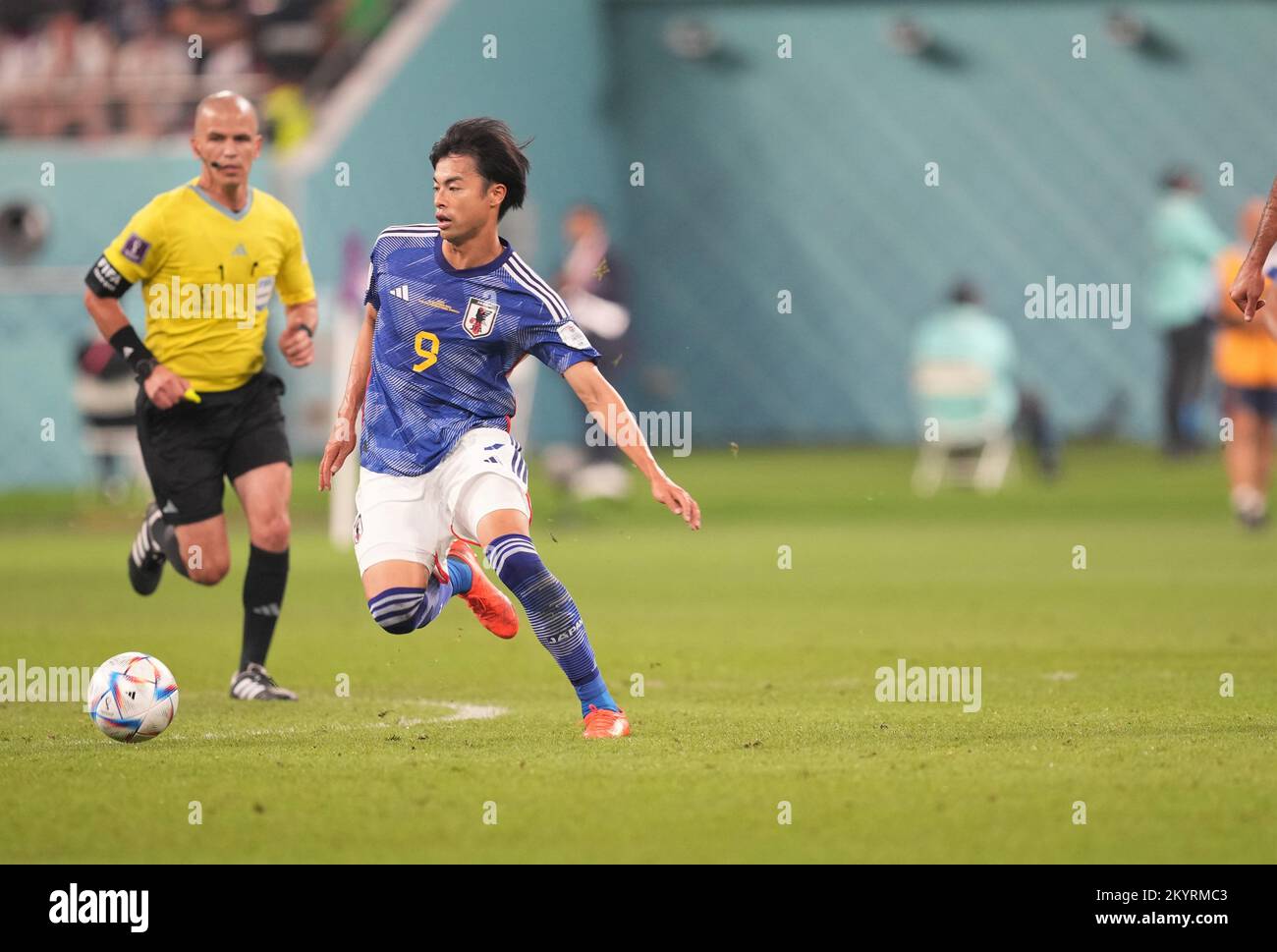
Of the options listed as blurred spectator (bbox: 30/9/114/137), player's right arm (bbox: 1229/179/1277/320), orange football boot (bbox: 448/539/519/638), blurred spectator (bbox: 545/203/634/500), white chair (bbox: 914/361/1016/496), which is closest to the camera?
player's right arm (bbox: 1229/179/1277/320)

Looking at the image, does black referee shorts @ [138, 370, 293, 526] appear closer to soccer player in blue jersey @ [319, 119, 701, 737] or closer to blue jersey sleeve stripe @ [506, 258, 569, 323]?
soccer player in blue jersey @ [319, 119, 701, 737]

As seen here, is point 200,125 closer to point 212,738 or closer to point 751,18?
point 212,738

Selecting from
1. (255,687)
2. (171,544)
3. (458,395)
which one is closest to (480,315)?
(458,395)

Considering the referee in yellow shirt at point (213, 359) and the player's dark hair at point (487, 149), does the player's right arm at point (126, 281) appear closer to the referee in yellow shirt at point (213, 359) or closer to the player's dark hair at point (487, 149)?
the referee in yellow shirt at point (213, 359)

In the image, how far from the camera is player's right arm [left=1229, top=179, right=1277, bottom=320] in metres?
8.25

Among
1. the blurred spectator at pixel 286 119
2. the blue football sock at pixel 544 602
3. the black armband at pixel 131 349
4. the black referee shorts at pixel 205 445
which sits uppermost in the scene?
the blurred spectator at pixel 286 119

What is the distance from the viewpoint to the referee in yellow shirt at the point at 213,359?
360 inches

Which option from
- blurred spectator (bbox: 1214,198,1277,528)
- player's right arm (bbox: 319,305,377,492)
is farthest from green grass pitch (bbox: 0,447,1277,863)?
player's right arm (bbox: 319,305,377,492)

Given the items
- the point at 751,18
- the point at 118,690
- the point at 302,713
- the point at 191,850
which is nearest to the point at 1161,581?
the point at 302,713

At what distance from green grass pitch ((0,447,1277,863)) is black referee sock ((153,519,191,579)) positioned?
57cm

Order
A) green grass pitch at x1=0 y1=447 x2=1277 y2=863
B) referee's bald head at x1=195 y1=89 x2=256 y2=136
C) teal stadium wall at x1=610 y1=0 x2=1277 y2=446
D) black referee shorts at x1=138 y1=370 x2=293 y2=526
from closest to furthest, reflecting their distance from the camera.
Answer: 1. green grass pitch at x1=0 y1=447 x2=1277 y2=863
2. referee's bald head at x1=195 y1=89 x2=256 y2=136
3. black referee shorts at x1=138 y1=370 x2=293 y2=526
4. teal stadium wall at x1=610 y1=0 x2=1277 y2=446

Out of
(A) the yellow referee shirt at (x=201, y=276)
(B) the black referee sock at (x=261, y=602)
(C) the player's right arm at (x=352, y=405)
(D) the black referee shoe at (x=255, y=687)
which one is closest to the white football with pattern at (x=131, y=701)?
(C) the player's right arm at (x=352, y=405)

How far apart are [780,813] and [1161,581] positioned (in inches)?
327

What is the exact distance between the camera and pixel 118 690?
771 cm
